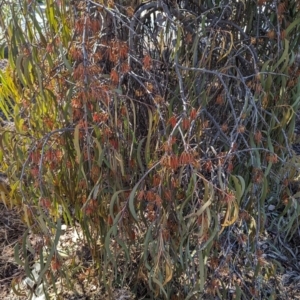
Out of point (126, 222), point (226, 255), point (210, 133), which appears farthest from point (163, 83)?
point (226, 255)

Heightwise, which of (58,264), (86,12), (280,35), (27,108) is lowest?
(58,264)

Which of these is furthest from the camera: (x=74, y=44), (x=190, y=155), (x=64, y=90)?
(x=64, y=90)

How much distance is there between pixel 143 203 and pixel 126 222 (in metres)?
0.12

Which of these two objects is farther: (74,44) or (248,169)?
(248,169)

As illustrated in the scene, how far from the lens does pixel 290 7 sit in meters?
1.81

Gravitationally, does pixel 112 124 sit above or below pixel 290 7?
below

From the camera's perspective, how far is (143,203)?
1822 mm

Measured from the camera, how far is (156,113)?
5.23 ft

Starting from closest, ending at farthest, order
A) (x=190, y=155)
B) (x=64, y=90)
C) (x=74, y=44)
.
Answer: (x=190, y=155)
(x=74, y=44)
(x=64, y=90)

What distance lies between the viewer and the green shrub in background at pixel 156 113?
1.48 metres

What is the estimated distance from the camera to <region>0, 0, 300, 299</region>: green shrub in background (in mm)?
1484

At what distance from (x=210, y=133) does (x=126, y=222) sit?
1.30 ft

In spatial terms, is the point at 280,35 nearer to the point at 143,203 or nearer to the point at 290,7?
the point at 290,7

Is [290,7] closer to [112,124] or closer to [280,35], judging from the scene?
[280,35]
